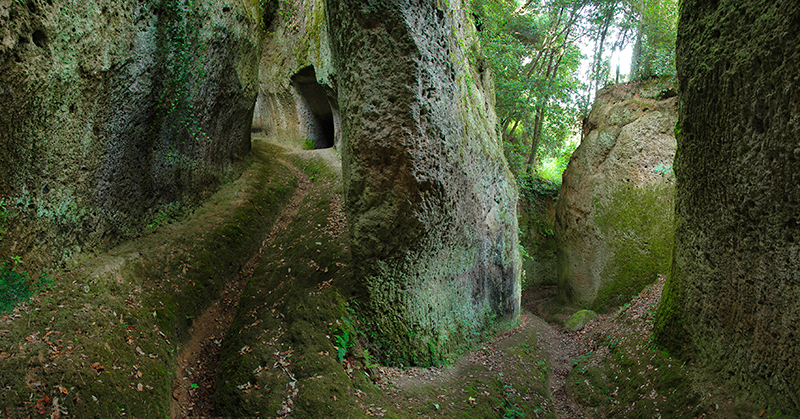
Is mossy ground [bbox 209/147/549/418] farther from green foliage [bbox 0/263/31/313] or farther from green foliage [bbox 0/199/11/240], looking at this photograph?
green foliage [bbox 0/199/11/240]

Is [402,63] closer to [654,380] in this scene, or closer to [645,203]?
[654,380]

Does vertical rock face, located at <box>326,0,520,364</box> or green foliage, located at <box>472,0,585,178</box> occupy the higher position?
green foliage, located at <box>472,0,585,178</box>

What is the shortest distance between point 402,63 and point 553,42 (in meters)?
15.6

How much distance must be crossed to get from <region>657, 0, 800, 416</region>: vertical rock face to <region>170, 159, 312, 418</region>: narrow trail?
21.8ft

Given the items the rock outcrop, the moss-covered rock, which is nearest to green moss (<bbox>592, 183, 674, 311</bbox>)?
the rock outcrop

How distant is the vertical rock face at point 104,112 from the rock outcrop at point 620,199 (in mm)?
A: 11700

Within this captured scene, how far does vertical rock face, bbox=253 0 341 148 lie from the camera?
15.3m

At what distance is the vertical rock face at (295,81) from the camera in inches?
604

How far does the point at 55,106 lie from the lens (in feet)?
19.3

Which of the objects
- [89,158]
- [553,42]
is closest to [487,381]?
[89,158]

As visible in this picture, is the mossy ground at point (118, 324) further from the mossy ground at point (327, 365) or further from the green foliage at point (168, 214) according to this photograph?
the mossy ground at point (327, 365)

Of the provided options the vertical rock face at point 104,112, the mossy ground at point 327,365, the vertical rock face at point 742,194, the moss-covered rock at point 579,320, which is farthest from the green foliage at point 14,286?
the moss-covered rock at point 579,320

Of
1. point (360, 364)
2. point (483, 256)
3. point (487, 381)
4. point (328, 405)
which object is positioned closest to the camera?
point (328, 405)

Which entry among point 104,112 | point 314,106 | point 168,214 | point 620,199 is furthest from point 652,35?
point 104,112
